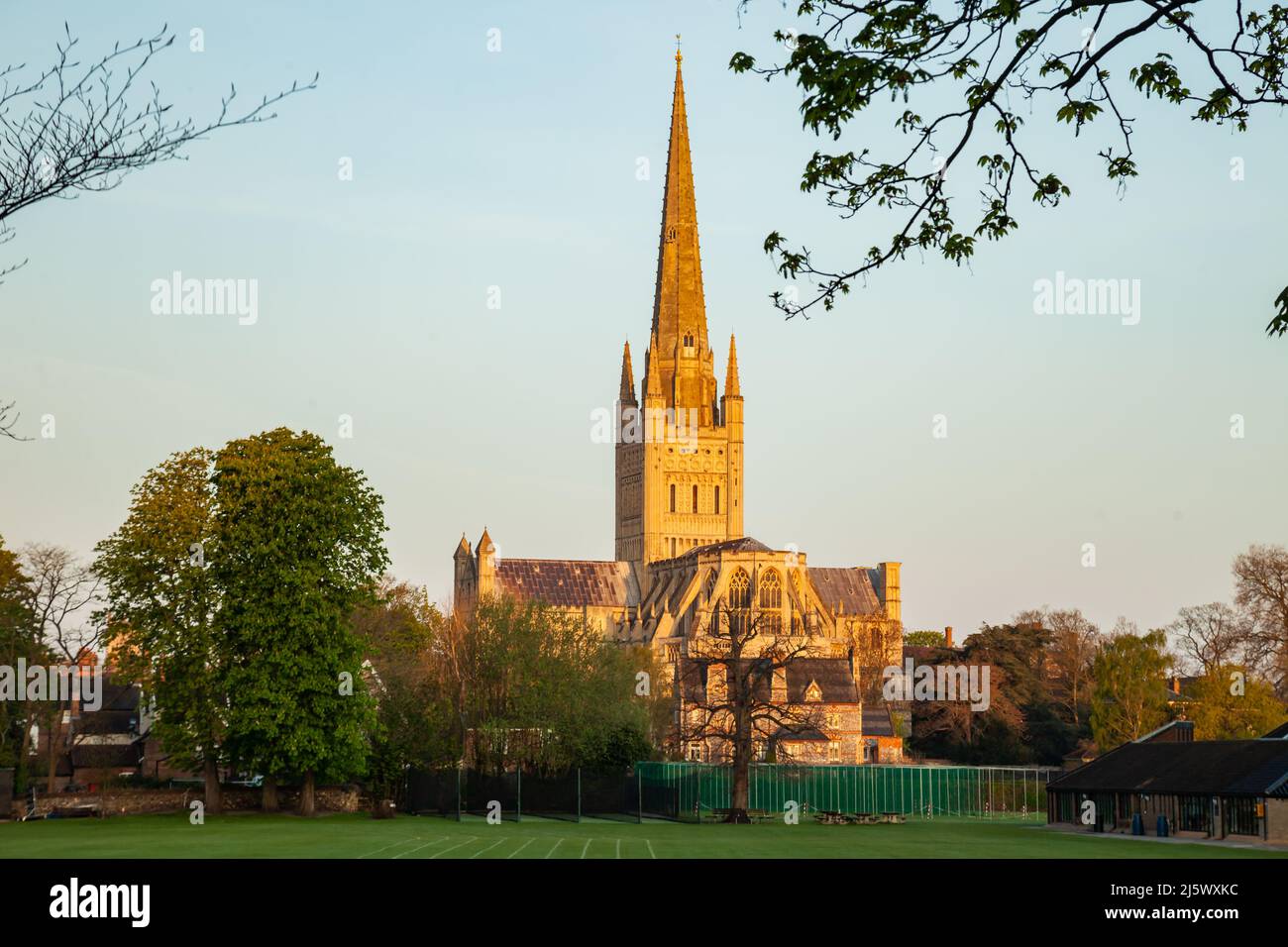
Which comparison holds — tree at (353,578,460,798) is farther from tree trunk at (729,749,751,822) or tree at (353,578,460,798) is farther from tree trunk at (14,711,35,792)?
tree trunk at (14,711,35,792)

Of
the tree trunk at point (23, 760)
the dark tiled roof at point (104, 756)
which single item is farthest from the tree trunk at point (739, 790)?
the dark tiled roof at point (104, 756)

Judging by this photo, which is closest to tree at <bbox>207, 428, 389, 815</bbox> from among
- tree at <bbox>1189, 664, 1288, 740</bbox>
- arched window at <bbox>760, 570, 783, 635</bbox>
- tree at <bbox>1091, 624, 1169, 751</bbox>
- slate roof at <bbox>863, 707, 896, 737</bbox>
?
tree at <bbox>1189, 664, 1288, 740</bbox>

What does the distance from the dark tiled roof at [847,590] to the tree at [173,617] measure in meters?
133

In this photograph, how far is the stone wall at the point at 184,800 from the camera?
221 ft

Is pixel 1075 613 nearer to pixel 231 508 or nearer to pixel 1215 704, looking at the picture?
pixel 1215 704

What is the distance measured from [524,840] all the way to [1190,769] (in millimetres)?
25579

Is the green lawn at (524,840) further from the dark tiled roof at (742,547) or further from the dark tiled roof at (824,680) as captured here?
the dark tiled roof at (742,547)

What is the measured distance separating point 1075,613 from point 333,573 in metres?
84.1

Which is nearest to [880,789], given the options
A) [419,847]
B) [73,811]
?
[73,811]

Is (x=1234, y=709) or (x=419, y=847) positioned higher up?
(x=1234, y=709)

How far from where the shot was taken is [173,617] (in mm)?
64375

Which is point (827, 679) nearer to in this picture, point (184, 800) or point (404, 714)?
point (404, 714)
